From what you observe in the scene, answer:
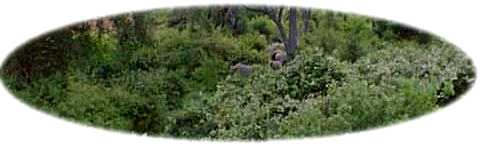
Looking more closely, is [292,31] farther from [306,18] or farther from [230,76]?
[230,76]

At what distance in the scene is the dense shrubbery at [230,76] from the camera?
8125 millimetres

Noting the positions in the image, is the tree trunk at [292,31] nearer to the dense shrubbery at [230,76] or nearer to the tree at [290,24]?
the tree at [290,24]

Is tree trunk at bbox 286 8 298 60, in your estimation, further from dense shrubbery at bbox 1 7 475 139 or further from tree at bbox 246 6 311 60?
dense shrubbery at bbox 1 7 475 139

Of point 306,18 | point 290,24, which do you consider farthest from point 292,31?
point 306,18

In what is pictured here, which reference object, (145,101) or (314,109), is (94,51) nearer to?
(145,101)

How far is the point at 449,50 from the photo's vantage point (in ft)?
29.6

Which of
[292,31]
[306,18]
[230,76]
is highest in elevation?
[306,18]

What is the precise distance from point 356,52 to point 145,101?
191 cm

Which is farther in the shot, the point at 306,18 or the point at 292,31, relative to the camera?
the point at 306,18

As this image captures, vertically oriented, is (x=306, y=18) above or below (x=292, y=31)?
above

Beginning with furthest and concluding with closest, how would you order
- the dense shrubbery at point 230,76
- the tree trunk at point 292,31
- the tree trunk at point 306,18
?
the tree trunk at point 306,18
the tree trunk at point 292,31
the dense shrubbery at point 230,76

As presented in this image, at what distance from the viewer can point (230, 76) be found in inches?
383

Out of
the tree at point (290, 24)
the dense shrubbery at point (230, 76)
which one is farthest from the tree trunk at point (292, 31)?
the dense shrubbery at point (230, 76)

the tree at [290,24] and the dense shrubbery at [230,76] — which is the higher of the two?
the tree at [290,24]
